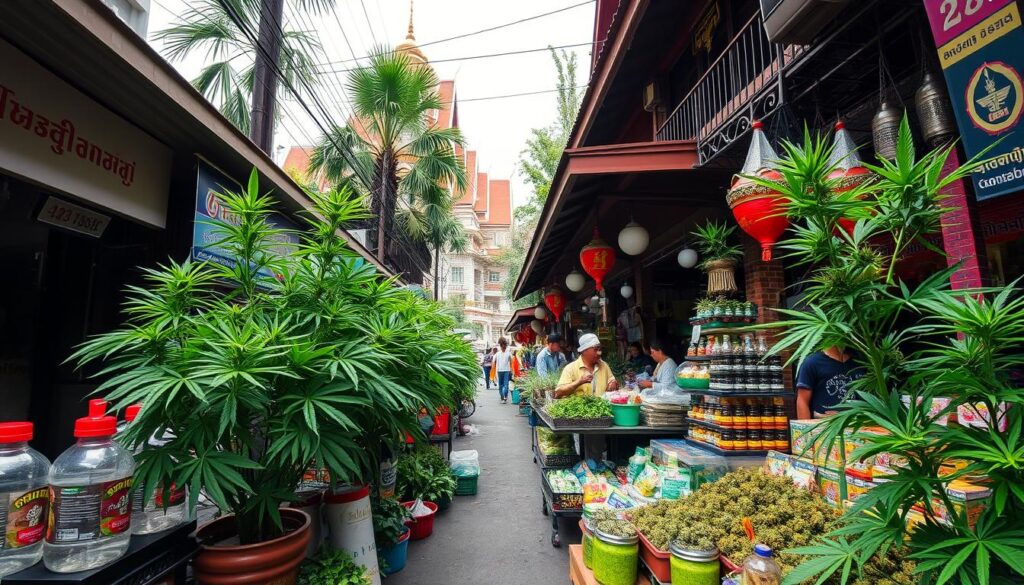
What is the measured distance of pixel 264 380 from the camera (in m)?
1.81

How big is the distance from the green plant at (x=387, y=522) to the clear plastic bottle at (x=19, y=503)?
2.07 meters

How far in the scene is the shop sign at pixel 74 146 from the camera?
215 centimetres

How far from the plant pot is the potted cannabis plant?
1.34m

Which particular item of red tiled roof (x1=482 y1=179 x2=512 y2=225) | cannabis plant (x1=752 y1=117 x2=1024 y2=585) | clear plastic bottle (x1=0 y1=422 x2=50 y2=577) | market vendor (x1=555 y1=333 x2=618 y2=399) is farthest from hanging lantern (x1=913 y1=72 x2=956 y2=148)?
red tiled roof (x1=482 y1=179 x2=512 y2=225)

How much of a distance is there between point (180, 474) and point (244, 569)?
1.83ft

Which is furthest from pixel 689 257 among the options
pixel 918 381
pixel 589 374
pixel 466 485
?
pixel 918 381

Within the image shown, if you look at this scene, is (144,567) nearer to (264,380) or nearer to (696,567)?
(264,380)

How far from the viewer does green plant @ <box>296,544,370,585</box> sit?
2.34 meters

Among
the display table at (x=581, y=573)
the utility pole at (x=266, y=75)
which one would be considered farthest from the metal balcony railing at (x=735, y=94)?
the utility pole at (x=266, y=75)

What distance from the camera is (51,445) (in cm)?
369

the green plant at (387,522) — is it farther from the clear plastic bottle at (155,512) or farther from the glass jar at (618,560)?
the glass jar at (618,560)

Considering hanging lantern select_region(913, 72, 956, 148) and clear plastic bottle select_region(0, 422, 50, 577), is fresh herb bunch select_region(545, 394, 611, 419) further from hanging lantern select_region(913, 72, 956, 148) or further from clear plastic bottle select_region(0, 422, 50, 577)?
clear plastic bottle select_region(0, 422, 50, 577)

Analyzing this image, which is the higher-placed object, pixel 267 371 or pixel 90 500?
pixel 267 371

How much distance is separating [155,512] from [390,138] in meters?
9.78
